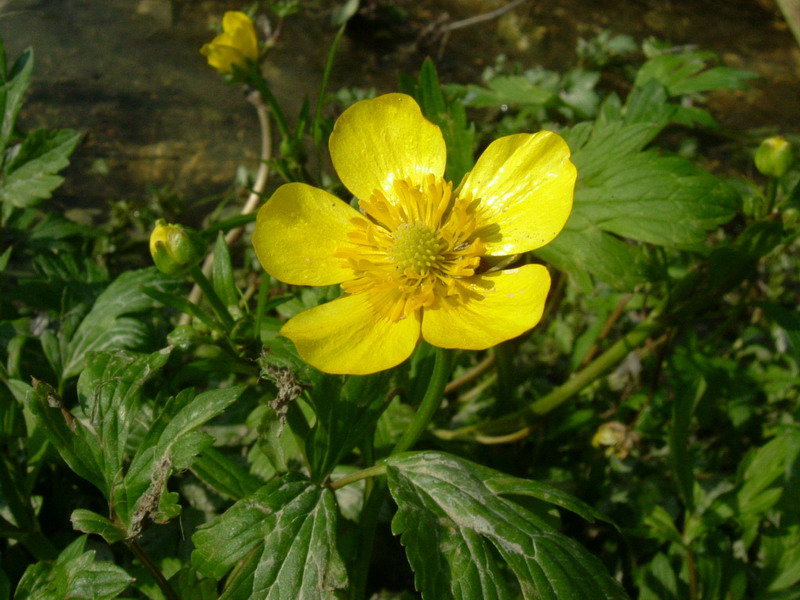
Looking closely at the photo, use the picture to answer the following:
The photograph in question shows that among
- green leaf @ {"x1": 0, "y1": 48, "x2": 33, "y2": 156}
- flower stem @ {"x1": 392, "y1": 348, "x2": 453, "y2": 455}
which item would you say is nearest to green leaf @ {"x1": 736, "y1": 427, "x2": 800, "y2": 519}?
flower stem @ {"x1": 392, "y1": 348, "x2": 453, "y2": 455}

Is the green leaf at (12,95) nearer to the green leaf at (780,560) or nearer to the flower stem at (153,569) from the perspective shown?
the flower stem at (153,569)

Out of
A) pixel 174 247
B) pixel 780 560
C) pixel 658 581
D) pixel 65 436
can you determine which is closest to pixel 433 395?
pixel 174 247

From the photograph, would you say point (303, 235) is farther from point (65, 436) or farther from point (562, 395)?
point (562, 395)

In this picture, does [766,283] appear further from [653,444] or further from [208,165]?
[208,165]

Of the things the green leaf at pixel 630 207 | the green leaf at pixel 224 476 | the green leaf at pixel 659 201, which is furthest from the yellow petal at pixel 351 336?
the green leaf at pixel 659 201

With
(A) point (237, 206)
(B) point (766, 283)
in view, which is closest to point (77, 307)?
(A) point (237, 206)

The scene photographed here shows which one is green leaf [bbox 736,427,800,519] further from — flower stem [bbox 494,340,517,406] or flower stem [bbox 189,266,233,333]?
flower stem [bbox 189,266,233,333]
